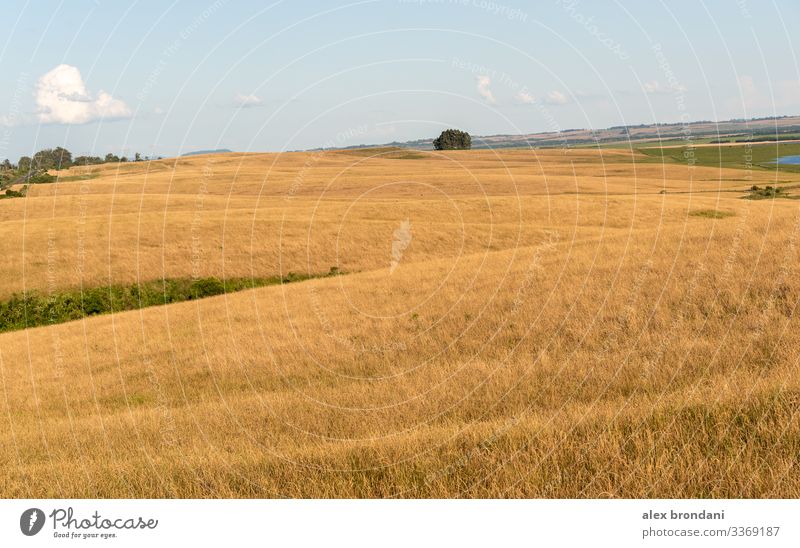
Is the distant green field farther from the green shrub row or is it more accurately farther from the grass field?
the grass field

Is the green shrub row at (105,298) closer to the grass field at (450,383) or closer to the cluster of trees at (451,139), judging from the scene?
the grass field at (450,383)

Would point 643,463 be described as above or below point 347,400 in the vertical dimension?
above

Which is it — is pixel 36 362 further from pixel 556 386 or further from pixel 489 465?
pixel 489 465

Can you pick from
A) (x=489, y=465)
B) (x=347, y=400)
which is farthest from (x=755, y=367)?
(x=347, y=400)

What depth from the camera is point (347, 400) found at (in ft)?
41.8
